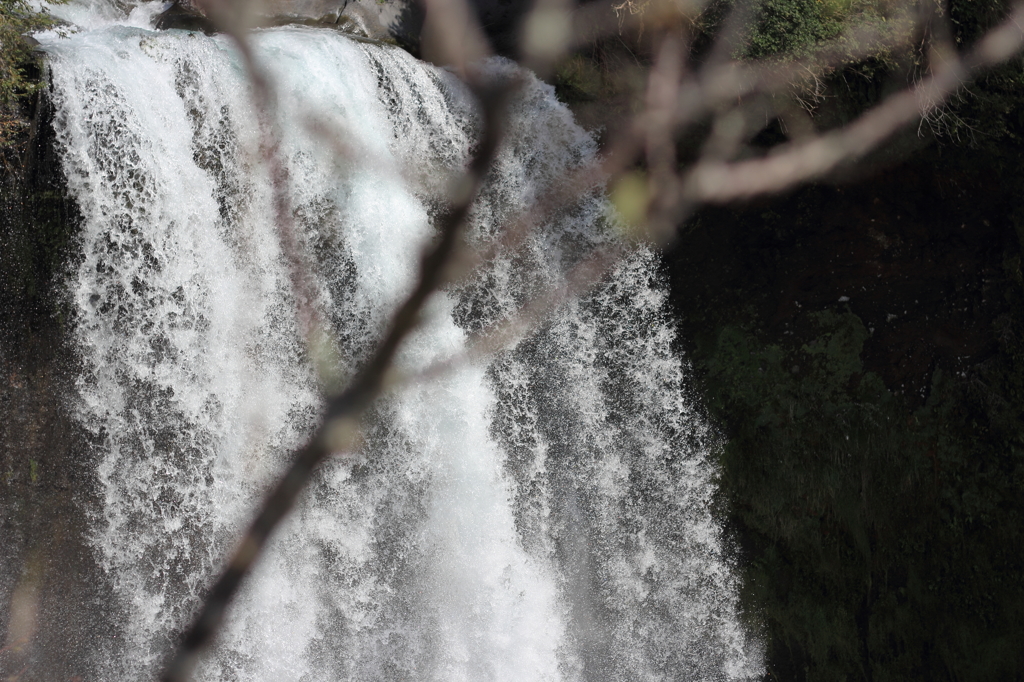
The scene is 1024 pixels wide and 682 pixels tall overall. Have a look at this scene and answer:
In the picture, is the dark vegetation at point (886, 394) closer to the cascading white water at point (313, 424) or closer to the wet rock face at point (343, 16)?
the cascading white water at point (313, 424)

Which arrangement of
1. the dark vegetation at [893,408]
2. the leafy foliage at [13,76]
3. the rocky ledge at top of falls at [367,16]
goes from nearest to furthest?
the leafy foliage at [13,76], the dark vegetation at [893,408], the rocky ledge at top of falls at [367,16]

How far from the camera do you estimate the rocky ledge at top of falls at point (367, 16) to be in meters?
5.65

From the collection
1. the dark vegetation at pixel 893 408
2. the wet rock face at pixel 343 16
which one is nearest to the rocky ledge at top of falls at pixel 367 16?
the wet rock face at pixel 343 16

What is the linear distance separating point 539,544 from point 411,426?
1165 millimetres

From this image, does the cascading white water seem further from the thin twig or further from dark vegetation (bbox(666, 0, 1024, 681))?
dark vegetation (bbox(666, 0, 1024, 681))

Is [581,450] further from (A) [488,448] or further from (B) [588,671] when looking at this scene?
(B) [588,671]

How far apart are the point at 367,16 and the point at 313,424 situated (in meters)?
3.70

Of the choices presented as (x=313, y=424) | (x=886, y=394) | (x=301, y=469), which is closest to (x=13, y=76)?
(x=313, y=424)

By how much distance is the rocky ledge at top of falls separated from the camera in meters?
5.65

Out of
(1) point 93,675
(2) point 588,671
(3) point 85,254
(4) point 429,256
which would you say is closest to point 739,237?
(4) point 429,256

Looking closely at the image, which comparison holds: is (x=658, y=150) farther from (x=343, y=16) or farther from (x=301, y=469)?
(x=301, y=469)

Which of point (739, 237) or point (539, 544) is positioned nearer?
point (539, 544)

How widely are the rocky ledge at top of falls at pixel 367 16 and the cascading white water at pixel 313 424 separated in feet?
3.39

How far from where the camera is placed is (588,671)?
469cm
